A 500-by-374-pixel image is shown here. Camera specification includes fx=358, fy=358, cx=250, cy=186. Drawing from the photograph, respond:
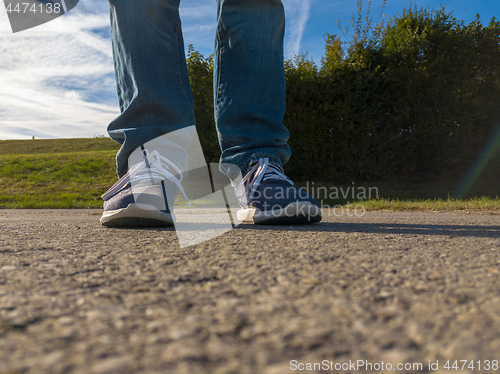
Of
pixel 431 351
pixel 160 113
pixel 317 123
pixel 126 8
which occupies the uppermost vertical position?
pixel 317 123

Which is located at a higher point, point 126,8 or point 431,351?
point 126,8

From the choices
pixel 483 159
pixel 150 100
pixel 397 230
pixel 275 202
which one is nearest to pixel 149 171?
pixel 150 100

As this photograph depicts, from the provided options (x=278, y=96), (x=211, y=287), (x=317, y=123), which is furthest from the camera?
(x=317, y=123)

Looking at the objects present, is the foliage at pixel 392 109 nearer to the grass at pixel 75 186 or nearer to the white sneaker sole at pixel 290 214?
the grass at pixel 75 186

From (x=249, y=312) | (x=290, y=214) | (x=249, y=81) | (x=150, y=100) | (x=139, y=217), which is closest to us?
(x=249, y=312)

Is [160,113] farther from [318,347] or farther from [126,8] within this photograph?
[318,347]

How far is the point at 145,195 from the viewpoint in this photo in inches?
60.7

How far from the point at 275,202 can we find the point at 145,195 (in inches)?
22.8

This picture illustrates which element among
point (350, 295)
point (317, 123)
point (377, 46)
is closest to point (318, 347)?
point (350, 295)

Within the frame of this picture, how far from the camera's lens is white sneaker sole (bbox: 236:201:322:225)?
1617 mm

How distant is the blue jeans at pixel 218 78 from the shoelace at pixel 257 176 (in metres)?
0.07

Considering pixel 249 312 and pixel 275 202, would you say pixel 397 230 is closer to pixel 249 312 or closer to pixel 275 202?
pixel 275 202

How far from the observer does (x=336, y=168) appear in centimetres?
991

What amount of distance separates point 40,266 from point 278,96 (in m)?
1.59
